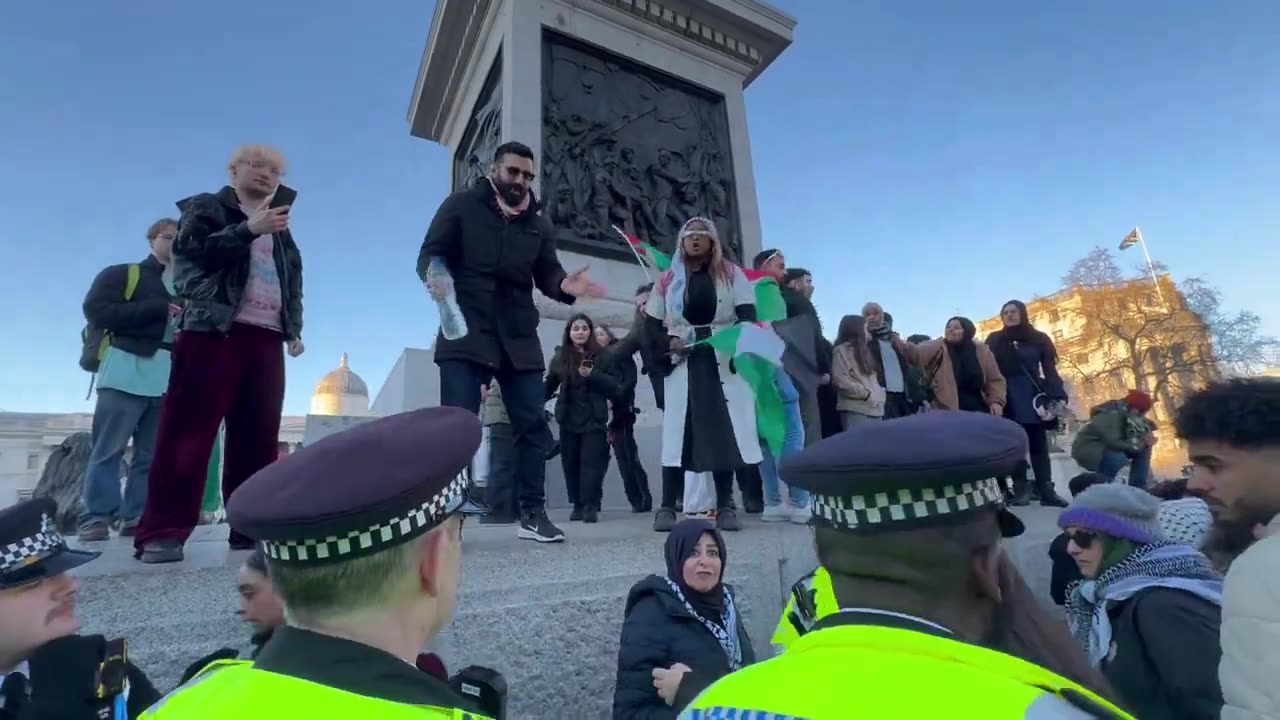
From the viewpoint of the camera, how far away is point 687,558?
8.38ft

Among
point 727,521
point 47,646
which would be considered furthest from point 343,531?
point 727,521

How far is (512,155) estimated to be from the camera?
3756mm

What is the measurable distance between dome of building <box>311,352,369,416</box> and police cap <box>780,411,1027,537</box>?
33.3m

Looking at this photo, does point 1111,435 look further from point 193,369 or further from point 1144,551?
point 193,369

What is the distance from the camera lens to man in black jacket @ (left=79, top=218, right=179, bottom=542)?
13.0 ft

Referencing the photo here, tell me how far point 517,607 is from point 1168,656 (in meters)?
1.80

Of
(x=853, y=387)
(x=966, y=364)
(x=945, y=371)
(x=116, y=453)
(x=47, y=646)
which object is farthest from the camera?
(x=966, y=364)

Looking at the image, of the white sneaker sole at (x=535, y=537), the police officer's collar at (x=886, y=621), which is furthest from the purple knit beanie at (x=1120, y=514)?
the white sneaker sole at (x=535, y=537)

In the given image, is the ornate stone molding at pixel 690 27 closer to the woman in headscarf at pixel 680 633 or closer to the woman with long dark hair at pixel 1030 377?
the woman with long dark hair at pixel 1030 377

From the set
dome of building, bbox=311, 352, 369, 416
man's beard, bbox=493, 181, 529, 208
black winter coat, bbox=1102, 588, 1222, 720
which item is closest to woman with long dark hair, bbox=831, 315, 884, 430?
man's beard, bbox=493, 181, 529, 208

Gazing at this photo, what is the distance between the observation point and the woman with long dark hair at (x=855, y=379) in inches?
223

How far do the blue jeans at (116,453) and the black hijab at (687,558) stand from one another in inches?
115

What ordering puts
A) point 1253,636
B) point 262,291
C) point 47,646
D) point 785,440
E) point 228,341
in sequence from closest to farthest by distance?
point 1253,636 < point 47,646 < point 228,341 < point 262,291 < point 785,440

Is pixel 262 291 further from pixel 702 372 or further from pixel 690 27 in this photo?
pixel 690 27
